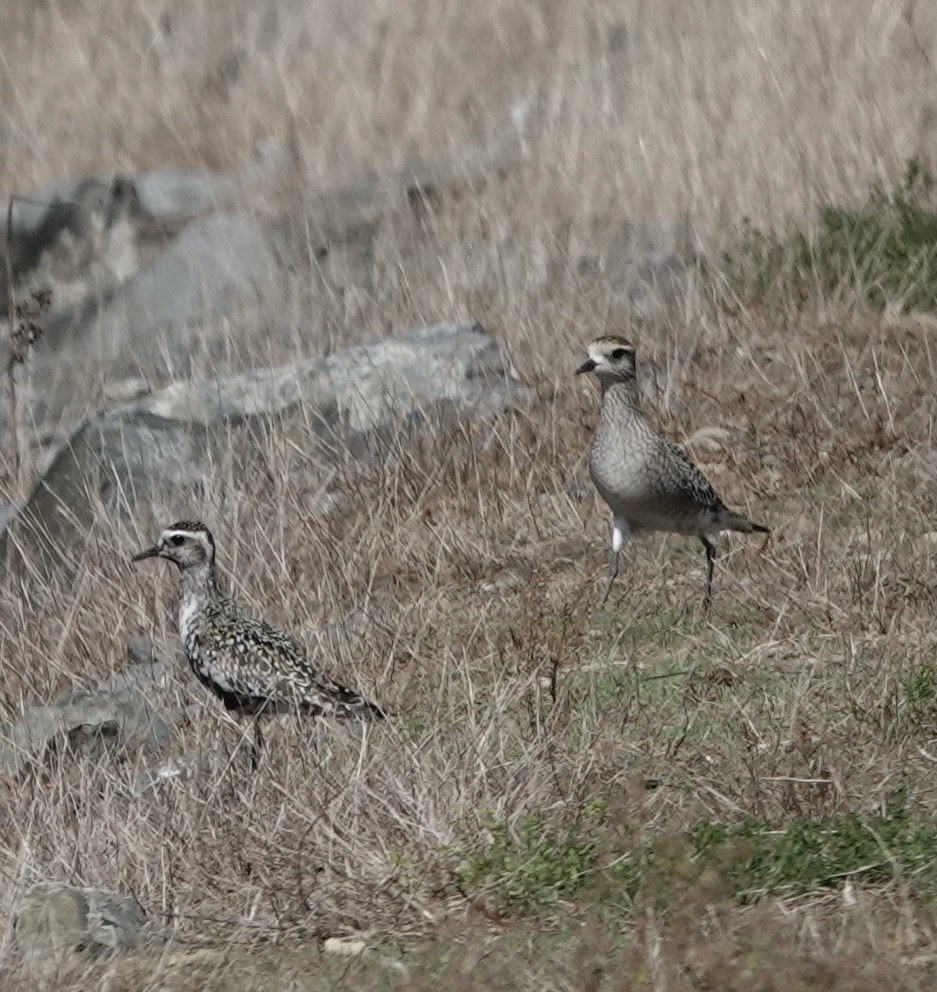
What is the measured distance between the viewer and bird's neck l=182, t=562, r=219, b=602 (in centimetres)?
959

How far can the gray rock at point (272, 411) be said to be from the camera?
1229 centimetres

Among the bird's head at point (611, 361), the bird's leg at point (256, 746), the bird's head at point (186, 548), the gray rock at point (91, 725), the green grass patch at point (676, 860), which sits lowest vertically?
the green grass patch at point (676, 860)

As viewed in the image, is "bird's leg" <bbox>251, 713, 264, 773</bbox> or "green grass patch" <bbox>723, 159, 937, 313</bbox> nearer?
"bird's leg" <bbox>251, 713, 264, 773</bbox>

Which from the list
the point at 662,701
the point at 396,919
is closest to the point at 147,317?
the point at 662,701

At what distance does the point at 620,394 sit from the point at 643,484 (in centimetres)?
54

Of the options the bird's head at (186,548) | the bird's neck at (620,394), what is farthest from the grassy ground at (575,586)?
the bird's neck at (620,394)

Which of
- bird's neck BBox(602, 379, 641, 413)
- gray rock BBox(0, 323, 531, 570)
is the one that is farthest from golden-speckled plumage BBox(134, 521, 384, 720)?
gray rock BBox(0, 323, 531, 570)

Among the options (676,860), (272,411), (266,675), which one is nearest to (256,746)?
(266,675)

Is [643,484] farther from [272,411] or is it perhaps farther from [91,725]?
[272,411]

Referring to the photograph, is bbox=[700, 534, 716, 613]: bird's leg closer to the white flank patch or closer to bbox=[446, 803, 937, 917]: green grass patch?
the white flank patch

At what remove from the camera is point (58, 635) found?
1040 centimetres

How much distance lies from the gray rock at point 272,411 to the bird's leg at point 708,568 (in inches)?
91.2

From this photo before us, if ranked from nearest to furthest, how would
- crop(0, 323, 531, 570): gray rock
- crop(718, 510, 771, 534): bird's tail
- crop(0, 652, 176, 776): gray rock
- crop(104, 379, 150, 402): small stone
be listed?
crop(0, 652, 176, 776): gray rock
crop(718, 510, 771, 534): bird's tail
crop(0, 323, 531, 570): gray rock
crop(104, 379, 150, 402): small stone

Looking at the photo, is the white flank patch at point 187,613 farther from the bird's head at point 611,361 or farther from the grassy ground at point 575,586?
the bird's head at point 611,361
